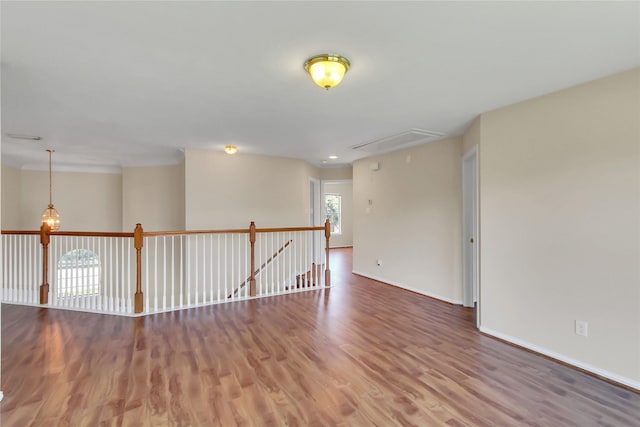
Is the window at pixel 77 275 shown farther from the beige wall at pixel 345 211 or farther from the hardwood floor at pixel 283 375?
the beige wall at pixel 345 211

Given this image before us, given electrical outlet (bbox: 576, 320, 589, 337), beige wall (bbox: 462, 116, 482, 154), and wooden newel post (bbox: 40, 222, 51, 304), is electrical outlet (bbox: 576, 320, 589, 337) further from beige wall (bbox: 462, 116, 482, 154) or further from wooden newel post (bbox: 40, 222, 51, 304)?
wooden newel post (bbox: 40, 222, 51, 304)

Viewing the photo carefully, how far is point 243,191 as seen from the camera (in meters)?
5.71

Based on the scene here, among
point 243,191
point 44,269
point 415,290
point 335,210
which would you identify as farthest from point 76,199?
point 415,290

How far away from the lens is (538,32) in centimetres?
181

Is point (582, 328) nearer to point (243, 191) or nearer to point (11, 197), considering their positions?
point (243, 191)

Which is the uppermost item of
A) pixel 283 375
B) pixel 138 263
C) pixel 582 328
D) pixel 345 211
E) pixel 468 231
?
pixel 345 211

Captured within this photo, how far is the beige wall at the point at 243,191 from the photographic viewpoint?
5.29m

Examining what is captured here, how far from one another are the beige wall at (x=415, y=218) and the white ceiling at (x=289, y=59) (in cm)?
97

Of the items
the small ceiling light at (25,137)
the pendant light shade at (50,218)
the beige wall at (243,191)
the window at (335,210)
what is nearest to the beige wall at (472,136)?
the beige wall at (243,191)

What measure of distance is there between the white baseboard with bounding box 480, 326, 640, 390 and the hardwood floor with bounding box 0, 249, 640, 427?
94 millimetres

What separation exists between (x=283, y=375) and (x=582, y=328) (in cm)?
253

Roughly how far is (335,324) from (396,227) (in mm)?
2347

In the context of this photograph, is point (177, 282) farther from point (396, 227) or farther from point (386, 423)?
point (386, 423)

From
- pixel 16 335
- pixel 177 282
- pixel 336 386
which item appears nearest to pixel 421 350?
pixel 336 386
